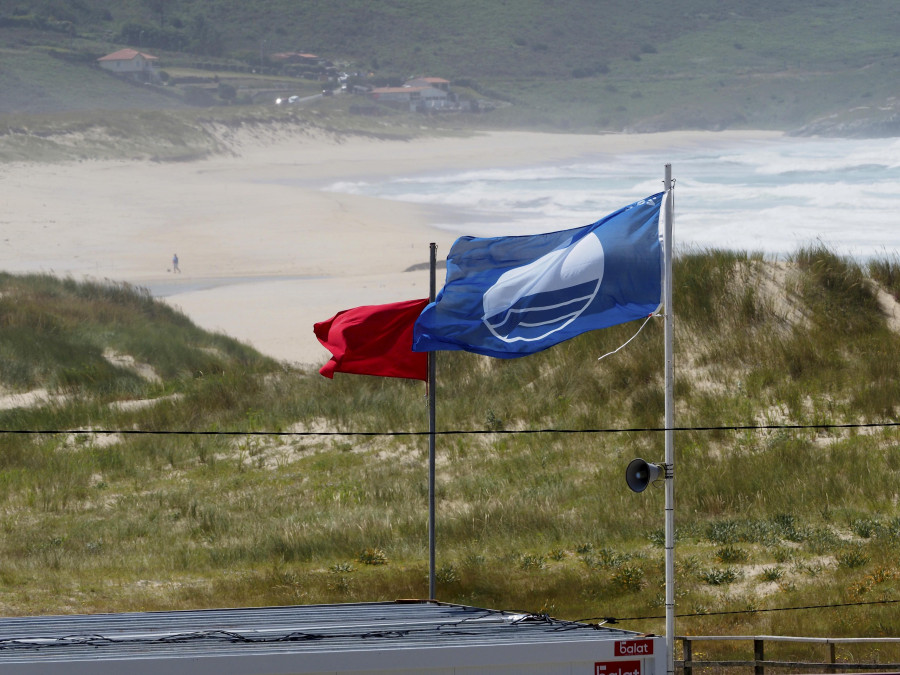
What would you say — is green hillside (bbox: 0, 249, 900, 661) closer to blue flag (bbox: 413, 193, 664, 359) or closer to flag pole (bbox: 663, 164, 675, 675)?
flag pole (bbox: 663, 164, 675, 675)

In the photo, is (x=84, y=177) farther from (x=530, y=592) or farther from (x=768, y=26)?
(x=768, y=26)

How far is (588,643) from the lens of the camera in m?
6.95

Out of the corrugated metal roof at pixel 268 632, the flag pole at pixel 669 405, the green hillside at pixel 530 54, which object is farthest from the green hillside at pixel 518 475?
the green hillside at pixel 530 54

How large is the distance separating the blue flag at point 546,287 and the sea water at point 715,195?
3557cm

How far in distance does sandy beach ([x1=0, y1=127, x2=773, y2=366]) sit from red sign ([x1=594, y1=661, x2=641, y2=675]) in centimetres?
2234

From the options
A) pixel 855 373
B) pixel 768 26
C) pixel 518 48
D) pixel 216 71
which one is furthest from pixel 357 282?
pixel 768 26

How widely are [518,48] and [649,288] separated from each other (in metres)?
177

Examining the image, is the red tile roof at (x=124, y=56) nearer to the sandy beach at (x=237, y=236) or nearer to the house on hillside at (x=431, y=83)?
the house on hillside at (x=431, y=83)

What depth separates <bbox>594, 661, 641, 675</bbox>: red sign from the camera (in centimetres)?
701

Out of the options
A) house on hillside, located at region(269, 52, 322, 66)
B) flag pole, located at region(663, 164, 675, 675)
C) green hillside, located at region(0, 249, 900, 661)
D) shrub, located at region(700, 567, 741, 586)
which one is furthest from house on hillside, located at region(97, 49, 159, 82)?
flag pole, located at region(663, 164, 675, 675)

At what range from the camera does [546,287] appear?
378 inches

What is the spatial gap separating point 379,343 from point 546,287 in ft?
7.65

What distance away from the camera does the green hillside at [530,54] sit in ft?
447

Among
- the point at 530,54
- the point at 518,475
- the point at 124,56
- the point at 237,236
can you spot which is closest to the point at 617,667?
the point at 518,475
